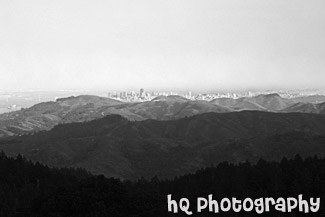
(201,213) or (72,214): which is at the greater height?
(72,214)

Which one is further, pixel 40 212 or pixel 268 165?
pixel 268 165

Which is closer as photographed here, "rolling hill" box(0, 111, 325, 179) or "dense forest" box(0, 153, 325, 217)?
"dense forest" box(0, 153, 325, 217)

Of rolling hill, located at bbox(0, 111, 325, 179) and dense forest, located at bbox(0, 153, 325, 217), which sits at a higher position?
dense forest, located at bbox(0, 153, 325, 217)

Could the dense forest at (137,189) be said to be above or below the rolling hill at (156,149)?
above

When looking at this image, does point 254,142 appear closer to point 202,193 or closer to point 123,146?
point 123,146

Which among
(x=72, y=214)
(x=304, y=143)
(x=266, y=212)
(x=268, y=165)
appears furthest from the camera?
(x=304, y=143)

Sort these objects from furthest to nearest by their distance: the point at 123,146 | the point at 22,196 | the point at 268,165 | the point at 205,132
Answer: the point at 205,132 → the point at 123,146 → the point at 268,165 → the point at 22,196

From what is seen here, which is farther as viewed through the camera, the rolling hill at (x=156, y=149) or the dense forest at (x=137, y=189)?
the rolling hill at (x=156, y=149)

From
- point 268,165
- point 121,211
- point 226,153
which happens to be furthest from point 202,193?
point 226,153
